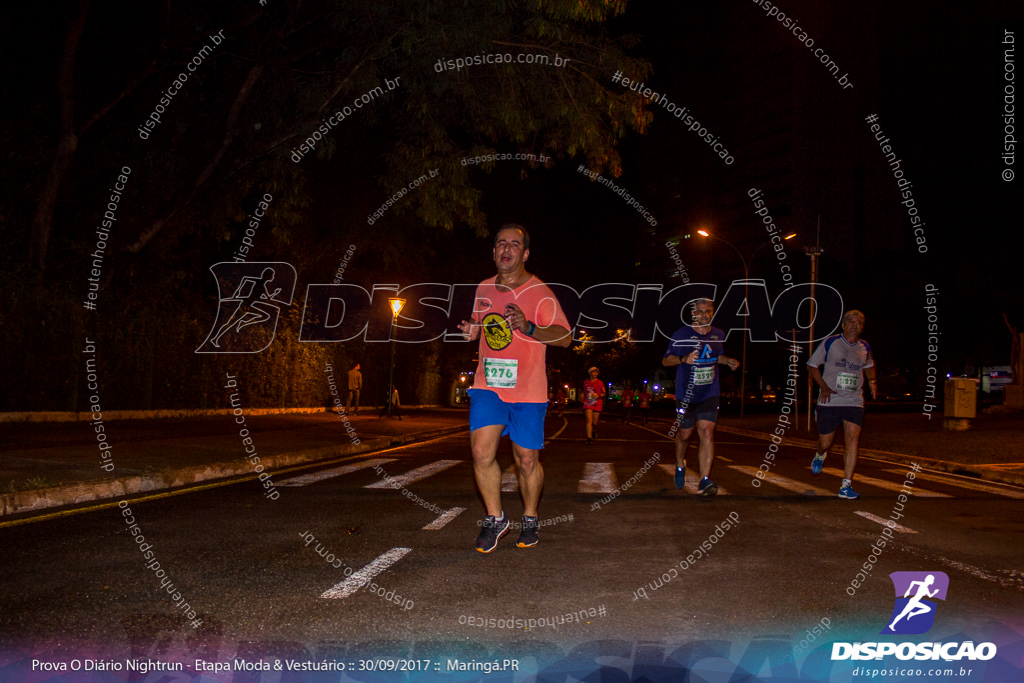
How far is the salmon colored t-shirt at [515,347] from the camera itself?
18.7 feet

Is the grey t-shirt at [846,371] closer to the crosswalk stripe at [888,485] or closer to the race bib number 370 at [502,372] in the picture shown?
the crosswalk stripe at [888,485]

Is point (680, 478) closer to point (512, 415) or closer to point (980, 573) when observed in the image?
point (512, 415)

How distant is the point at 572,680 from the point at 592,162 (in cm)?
1268

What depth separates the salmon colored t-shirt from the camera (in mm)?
5695

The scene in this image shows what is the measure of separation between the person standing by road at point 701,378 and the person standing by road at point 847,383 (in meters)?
1.19

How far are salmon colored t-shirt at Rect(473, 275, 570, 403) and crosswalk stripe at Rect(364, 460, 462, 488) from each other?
4.38 metres

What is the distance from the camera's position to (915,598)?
447 centimetres

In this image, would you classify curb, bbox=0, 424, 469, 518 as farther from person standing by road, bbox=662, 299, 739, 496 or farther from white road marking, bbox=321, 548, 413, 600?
→ person standing by road, bbox=662, 299, 739, 496

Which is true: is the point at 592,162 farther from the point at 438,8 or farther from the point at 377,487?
the point at 377,487

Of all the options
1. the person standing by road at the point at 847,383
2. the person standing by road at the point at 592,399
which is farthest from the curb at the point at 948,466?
the person standing by road at the point at 592,399

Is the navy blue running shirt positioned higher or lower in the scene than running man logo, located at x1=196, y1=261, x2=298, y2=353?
lower

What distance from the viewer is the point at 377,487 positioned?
956 cm

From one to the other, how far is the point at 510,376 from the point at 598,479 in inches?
222

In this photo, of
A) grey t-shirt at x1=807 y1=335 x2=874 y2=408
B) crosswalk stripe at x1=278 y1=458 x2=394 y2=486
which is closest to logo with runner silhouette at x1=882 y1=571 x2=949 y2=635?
grey t-shirt at x1=807 y1=335 x2=874 y2=408
